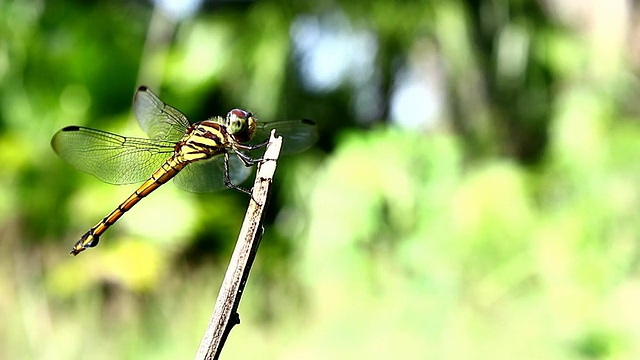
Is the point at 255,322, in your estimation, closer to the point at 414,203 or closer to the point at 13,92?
the point at 414,203

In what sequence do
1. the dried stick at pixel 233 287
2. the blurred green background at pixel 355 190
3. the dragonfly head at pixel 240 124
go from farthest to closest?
the blurred green background at pixel 355 190, the dragonfly head at pixel 240 124, the dried stick at pixel 233 287

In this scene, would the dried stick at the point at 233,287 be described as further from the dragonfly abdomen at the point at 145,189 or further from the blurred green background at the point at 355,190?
the blurred green background at the point at 355,190

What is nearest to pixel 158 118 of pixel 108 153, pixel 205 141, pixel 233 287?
pixel 108 153

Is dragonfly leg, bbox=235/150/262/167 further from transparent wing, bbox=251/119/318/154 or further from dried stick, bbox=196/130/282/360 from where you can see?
dried stick, bbox=196/130/282/360

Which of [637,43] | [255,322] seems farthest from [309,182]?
[637,43]

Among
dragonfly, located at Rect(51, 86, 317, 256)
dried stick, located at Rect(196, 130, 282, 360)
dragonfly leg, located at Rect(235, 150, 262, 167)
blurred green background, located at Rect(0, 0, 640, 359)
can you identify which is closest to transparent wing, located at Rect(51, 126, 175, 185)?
dragonfly, located at Rect(51, 86, 317, 256)

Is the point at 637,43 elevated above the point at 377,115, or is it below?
above

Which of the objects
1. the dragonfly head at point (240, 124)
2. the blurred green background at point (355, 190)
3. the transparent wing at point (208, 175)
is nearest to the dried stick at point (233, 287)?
the dragonfly head at point (240, 124)
